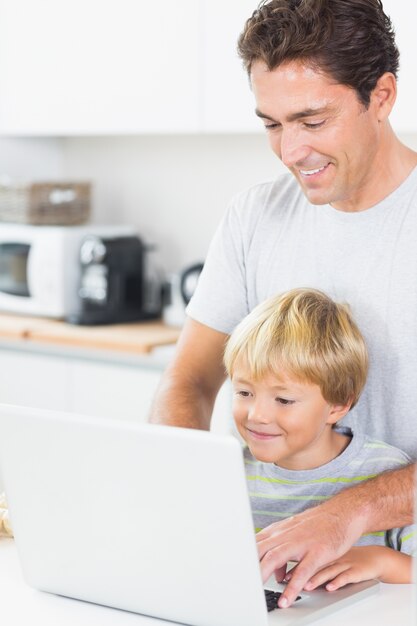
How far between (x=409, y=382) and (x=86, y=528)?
0.71 m

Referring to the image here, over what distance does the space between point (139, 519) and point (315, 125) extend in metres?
0.74

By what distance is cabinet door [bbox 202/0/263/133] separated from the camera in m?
3.33

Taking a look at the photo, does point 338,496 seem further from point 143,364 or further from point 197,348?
point 143,364

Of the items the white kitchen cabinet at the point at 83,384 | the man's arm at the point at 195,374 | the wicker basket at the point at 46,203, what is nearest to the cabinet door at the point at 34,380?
the white kitchen cabinet at the point at 83,384

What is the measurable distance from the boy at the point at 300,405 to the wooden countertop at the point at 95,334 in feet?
5.10

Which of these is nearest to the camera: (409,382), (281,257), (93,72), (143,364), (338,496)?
(338,496)

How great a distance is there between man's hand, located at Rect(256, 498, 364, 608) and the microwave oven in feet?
7.25

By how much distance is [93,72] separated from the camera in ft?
12.0

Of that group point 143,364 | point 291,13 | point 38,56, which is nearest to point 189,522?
point 291,13

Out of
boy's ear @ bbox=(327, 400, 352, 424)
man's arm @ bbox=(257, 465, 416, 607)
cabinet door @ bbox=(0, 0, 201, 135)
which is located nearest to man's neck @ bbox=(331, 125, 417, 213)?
boy's ear @ bbox=(327, 400, 352, 424)

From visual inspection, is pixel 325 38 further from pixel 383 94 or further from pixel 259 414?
pixel 259 414

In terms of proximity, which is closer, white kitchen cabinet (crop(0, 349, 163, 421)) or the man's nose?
the man's nose

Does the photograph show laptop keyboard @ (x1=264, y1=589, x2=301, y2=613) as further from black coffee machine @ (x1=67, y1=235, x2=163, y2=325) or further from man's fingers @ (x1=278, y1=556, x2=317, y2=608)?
black coffee machine @ (x1=67, y1=235, x2=163, y2=325)

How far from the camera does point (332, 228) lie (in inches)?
78.1
